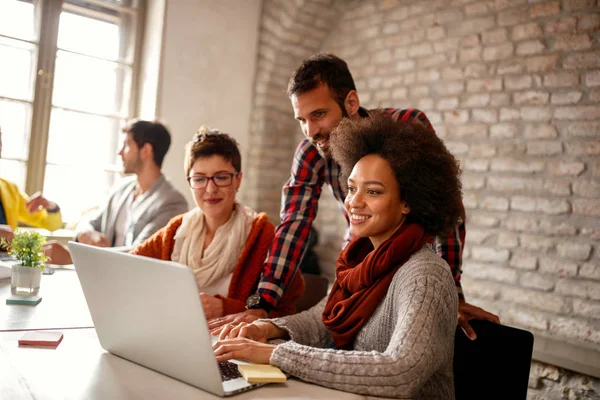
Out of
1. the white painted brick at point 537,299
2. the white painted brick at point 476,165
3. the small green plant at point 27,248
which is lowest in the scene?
the white painted brick at point 537,299

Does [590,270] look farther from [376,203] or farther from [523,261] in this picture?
[376,203]

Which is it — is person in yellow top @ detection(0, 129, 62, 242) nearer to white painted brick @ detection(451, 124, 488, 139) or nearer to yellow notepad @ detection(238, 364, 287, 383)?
yellow notepad @ detection(238, 364, 287, 383)

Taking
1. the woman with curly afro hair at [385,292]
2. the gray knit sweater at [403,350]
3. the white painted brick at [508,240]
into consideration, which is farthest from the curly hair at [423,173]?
the white painted brick at [508,240]

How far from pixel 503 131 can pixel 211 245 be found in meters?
2.41

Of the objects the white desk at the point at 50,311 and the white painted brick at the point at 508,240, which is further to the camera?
the white painted brick at the point at 508,240

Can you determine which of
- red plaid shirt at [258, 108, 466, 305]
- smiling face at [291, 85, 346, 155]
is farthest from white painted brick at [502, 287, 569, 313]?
smiling face at [291, 85, 346, 155]

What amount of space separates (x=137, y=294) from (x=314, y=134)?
1125 mm

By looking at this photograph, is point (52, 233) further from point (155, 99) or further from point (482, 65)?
point (482, 65)

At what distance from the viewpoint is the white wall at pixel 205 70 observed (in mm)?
4547

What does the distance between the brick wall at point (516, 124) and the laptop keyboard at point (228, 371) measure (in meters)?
2.54

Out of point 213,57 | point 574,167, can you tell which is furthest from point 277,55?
point 574,167

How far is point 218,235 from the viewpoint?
2.21m

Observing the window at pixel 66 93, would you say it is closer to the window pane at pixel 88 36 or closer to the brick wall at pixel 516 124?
the window pane at pixel 88 36

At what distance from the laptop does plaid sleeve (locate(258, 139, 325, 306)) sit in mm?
810
